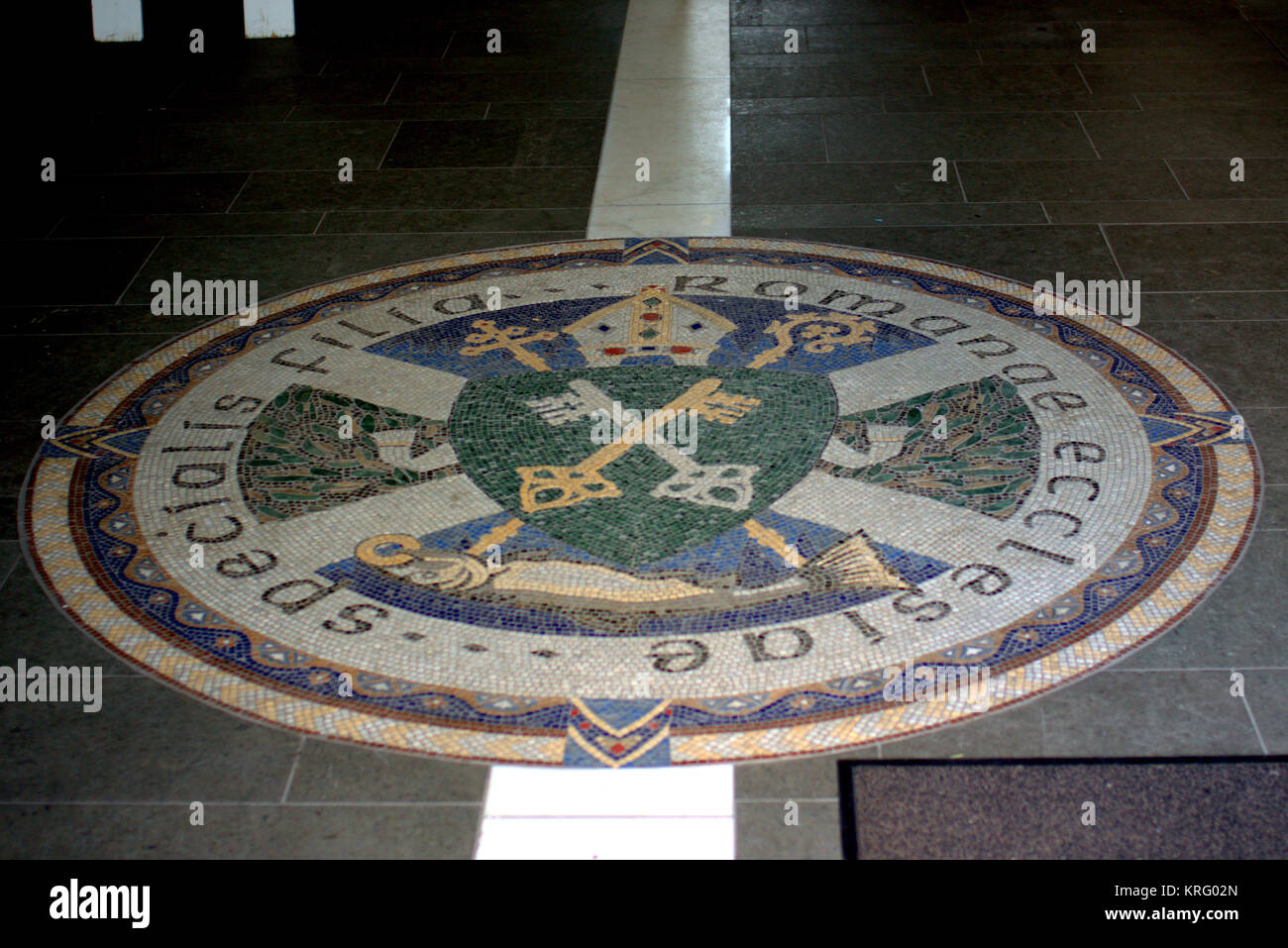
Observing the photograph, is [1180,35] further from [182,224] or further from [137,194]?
[137,194]

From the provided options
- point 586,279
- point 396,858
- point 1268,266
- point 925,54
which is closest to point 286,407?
point 586,279

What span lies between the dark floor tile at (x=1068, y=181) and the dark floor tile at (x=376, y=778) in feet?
14.7

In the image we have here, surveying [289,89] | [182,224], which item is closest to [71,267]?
[182,224]

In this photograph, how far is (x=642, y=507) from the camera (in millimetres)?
4445

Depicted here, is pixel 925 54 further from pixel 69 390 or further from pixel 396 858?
pixel 396 858

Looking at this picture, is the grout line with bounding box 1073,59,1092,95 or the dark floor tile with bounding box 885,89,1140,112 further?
the grout line with bounding box 1073,59,1092,95

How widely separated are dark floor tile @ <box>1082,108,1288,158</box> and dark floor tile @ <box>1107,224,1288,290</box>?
942 mm

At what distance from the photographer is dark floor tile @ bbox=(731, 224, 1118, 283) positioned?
6.00 meters

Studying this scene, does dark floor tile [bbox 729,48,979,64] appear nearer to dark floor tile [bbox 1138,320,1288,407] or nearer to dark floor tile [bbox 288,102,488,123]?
dark floor tile [bbox 288,102,488,123]

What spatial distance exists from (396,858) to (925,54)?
7.01 metres

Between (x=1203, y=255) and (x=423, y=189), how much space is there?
12.8 feet

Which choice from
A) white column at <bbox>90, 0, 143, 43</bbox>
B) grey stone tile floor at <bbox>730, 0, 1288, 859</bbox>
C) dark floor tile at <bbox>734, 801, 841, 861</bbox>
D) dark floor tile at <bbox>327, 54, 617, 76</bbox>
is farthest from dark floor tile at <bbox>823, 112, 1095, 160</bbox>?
white column at <bbox>90, 0, 143, 43</bbox>

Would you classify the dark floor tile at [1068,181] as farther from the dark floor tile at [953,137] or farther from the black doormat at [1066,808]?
the black doormat at [1066,808]
